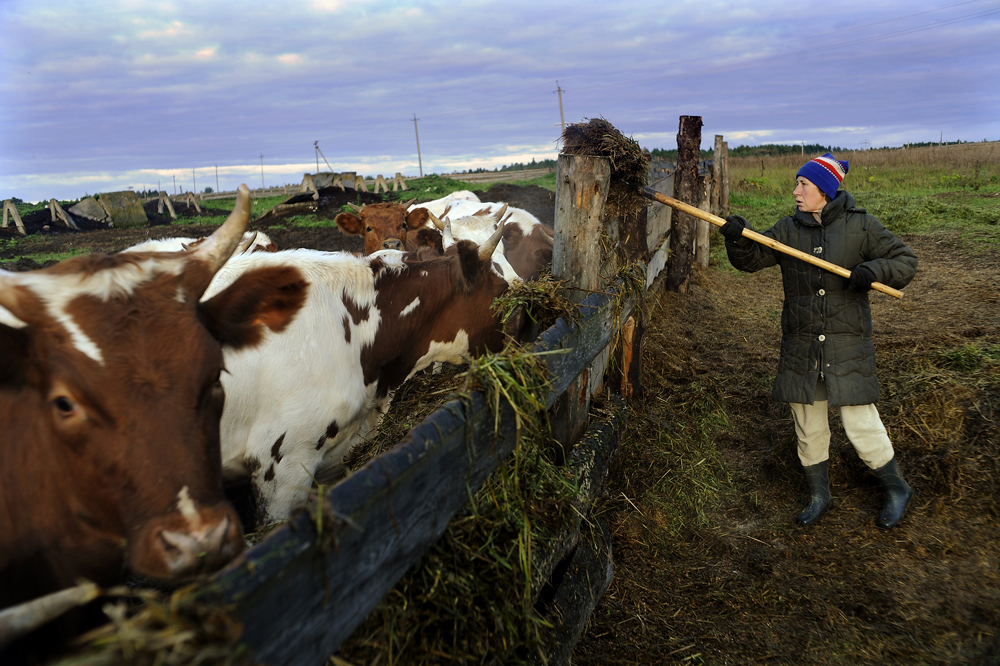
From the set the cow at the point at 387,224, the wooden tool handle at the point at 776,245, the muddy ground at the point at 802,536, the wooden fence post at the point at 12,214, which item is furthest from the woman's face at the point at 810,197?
the wooden fence post at the point at 12,214

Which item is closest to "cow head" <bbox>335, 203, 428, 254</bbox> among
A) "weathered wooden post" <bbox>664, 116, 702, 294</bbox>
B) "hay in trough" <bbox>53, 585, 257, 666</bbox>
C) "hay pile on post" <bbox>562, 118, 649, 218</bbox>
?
"weathered wooden post" <bbox>664, 116, 702, 294</bbox>

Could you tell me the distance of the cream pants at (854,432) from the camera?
3.90 meters

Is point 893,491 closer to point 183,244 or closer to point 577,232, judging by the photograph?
point 577,232

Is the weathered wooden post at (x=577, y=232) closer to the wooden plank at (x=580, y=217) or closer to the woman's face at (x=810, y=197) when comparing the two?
Answer: the wooden plank at (x=580, y=217)

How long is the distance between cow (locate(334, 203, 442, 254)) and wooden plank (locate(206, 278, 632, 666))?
688 cm

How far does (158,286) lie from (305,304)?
5.03ft

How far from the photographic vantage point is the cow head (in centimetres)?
916

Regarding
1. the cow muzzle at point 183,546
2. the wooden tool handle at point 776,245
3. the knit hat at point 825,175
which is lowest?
the cow muzzle at point 183,546

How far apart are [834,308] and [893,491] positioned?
1.23m

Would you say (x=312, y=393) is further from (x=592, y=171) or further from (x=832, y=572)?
(x=832, y=572)

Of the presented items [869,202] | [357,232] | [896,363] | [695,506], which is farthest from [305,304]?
[869,202]

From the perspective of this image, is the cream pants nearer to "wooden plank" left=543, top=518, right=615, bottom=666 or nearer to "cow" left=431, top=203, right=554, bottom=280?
"wooden plank" left=543, top=518, right=615, bottom=666

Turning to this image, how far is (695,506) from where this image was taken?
424cm

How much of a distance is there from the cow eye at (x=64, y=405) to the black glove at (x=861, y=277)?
13.1 ft
